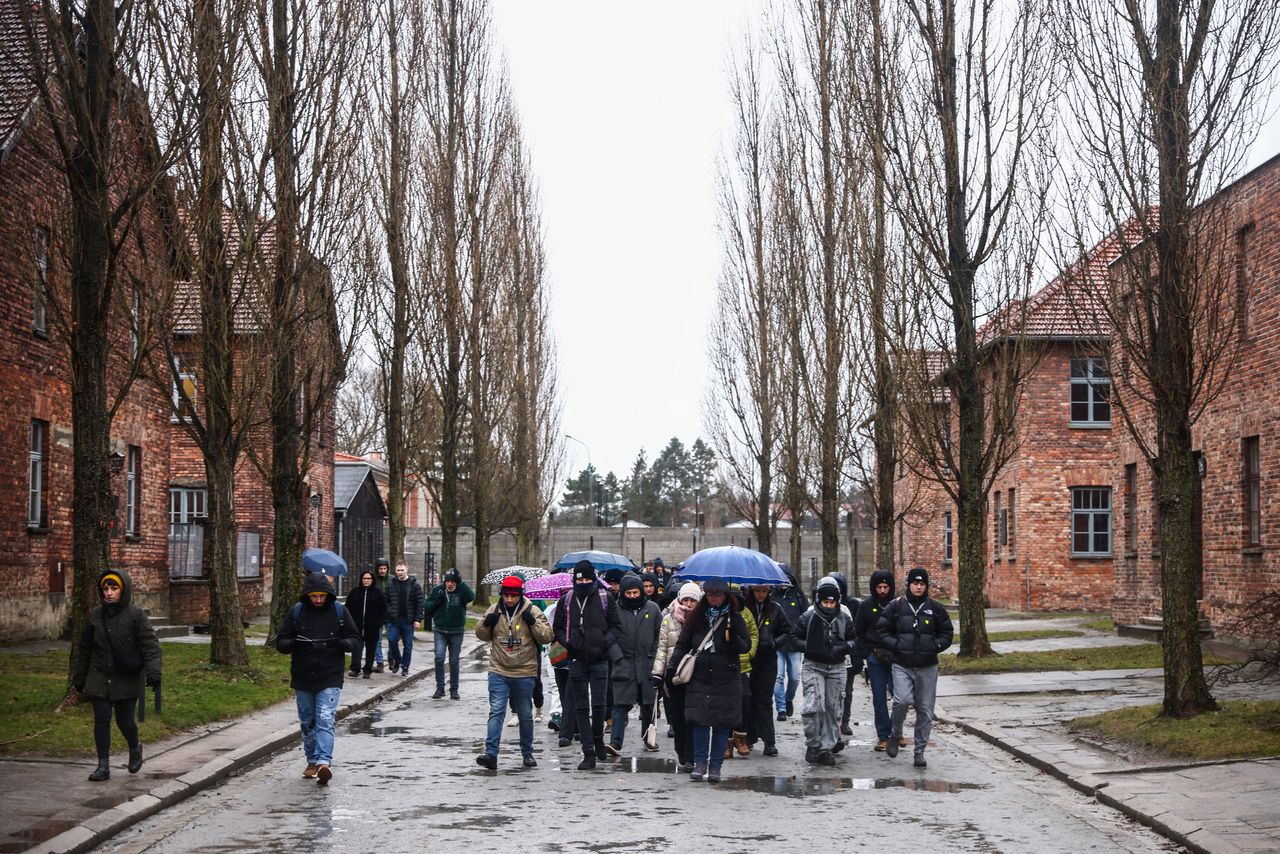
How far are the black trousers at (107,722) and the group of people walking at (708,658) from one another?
120 inches

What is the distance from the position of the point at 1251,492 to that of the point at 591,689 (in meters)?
15.3

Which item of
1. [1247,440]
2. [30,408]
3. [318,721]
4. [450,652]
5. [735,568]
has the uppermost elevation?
[30,408]

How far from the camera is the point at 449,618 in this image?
2112 cm

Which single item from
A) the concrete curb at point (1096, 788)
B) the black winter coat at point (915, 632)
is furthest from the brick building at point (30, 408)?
the concrete curb at point (1096, 788)

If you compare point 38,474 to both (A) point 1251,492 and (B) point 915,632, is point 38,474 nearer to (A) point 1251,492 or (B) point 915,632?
(B) point 915,632

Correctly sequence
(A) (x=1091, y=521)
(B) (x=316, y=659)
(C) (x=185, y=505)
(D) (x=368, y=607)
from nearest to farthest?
(B) (x=316, y=659) < (D) (x=368, y=607) < (C) (x=185, y=505) < (A) (x=1091, y=521)

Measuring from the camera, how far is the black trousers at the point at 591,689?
14008 millimetres

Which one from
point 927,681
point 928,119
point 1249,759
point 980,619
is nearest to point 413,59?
point 928,119

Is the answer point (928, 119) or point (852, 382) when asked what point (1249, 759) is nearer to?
point (928, 119)

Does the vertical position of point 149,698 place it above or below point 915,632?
below

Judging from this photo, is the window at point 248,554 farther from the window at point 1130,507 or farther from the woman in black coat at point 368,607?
the window at point 1130,507

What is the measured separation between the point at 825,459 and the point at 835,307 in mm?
3551

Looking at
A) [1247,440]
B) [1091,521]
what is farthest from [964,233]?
[1091,521]

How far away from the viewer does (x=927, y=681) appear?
14234mm
